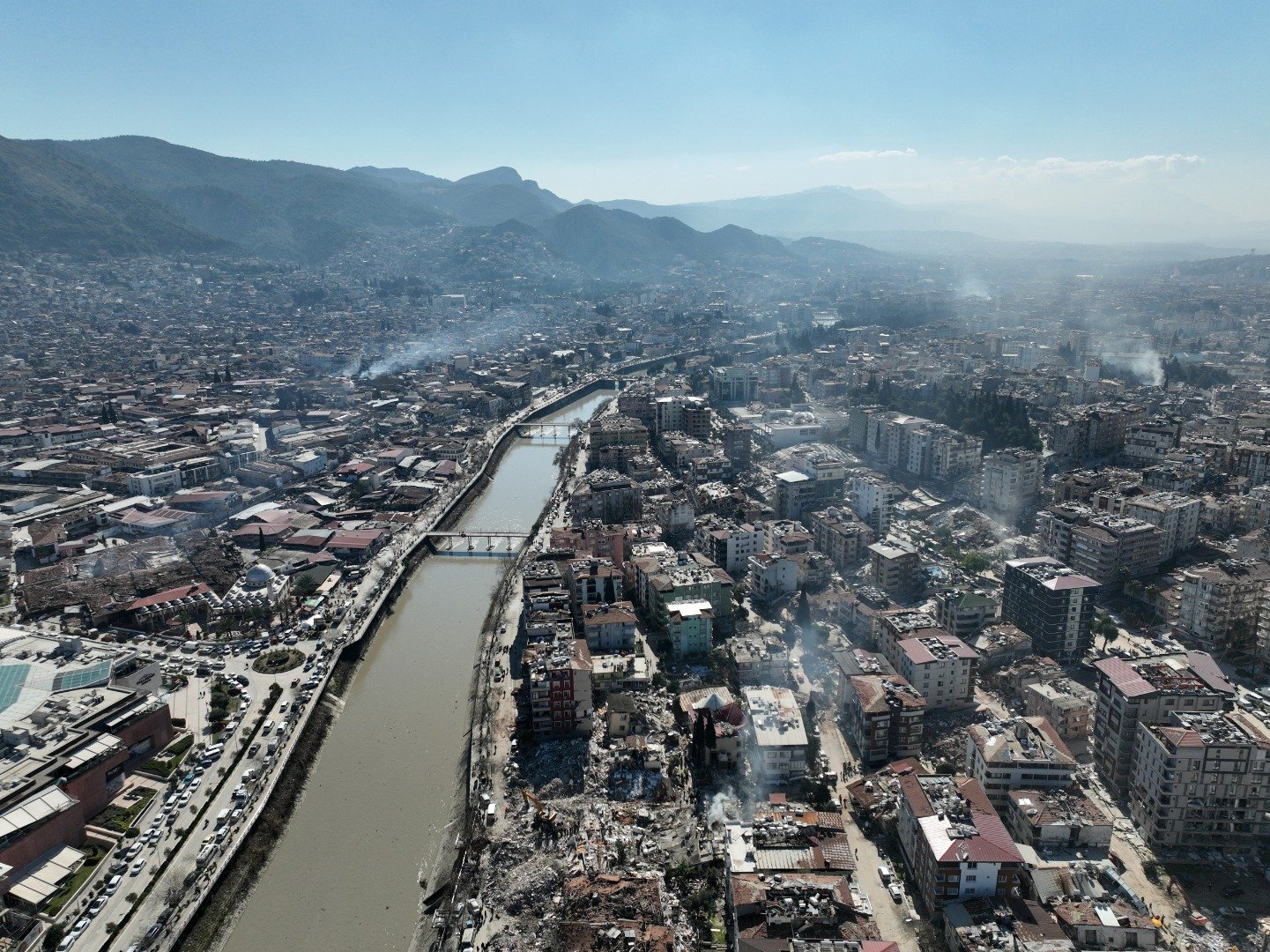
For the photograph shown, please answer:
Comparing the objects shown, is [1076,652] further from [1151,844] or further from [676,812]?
[676,812]

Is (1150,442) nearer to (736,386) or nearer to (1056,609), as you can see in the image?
(1056,609)

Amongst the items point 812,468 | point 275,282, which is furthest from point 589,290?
point 812,468

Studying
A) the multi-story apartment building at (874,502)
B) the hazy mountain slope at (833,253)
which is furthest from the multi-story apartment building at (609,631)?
the hazy mountain slope at (833,253)

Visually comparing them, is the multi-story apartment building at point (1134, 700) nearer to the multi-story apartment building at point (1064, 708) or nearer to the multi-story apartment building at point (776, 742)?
the multi-story apartment building at point (1064, 708)

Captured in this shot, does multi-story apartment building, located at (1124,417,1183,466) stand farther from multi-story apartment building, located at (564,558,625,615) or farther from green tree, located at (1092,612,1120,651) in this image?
multi-story apartment building, located at (564,558,625,615)

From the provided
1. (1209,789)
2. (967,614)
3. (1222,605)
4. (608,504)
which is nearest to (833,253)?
(608,504)

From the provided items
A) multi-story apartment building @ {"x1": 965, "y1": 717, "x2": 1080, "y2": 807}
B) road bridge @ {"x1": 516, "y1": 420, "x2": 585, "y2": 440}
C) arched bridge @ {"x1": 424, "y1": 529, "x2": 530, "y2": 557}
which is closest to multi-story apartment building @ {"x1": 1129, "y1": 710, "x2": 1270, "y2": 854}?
multi-story apartment building @ {"x1": 965, "y1": 717, "x2": 1080, "y2": 807}
